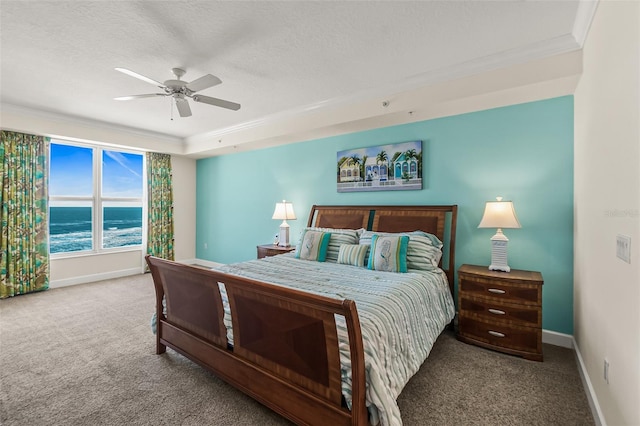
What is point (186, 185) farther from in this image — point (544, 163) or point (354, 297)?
point (544, 163)

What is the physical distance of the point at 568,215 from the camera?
275 centimetres

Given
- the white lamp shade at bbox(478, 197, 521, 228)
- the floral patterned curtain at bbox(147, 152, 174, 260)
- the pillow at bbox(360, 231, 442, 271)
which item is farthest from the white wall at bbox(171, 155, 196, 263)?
the white lamp shade at bbox(478, 197, 521, 228)

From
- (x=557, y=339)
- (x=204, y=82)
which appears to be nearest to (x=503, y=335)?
(x=557, y=339)

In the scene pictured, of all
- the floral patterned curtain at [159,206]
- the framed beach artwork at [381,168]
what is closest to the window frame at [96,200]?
the floral patterned curtain at [159,206]

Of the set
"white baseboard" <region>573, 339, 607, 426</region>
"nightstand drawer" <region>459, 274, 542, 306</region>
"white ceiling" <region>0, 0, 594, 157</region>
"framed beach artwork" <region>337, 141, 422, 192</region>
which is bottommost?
"white baseboard" <region>573, 339, 607, 426</region>

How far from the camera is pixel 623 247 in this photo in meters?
1.39

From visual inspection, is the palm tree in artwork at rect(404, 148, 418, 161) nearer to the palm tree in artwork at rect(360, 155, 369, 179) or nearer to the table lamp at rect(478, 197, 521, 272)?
the palm tree in artwork at rect(360, 155, 369, 179)

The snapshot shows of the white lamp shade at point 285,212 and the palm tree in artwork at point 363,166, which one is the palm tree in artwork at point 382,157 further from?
the white lamp shade at point 285,212

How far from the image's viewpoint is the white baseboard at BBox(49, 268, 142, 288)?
4.82 meters

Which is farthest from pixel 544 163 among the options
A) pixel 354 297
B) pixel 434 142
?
pixel 354 297

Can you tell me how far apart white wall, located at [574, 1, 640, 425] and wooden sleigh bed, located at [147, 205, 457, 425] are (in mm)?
1220

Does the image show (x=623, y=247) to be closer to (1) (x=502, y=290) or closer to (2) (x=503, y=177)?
(1) (x=502, y=290)

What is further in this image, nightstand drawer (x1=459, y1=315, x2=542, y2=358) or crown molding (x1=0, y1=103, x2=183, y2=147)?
crown molding (x1=0, y1=103, x2=183, y2=147)

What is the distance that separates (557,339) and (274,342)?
2.77 meters
